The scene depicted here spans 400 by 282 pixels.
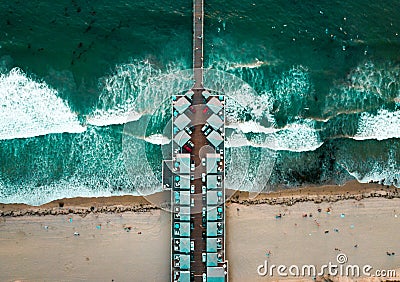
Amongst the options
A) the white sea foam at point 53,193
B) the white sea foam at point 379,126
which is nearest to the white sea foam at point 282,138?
the white sea foam at point 379,126

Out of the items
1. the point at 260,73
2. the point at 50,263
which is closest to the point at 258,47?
the point at 260,73

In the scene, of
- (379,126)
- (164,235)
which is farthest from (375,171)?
(164,235)

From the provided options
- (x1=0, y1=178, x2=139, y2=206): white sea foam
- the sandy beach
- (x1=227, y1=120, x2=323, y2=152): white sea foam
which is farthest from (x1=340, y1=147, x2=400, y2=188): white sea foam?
(x1=0, y1=178, x2=139, y2=206): white sea foam

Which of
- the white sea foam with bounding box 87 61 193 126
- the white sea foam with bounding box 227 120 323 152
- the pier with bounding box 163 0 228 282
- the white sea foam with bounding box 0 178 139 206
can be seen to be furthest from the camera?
the white sea foam with bounding box 227 120 323 152

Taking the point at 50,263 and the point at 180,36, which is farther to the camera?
the point at 180,36

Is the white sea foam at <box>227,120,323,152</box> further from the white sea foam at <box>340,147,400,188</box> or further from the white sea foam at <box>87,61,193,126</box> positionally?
the white sea foam at <box>87,61,193,126</box>

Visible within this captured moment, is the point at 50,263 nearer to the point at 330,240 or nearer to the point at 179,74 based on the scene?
the point at 179,74
